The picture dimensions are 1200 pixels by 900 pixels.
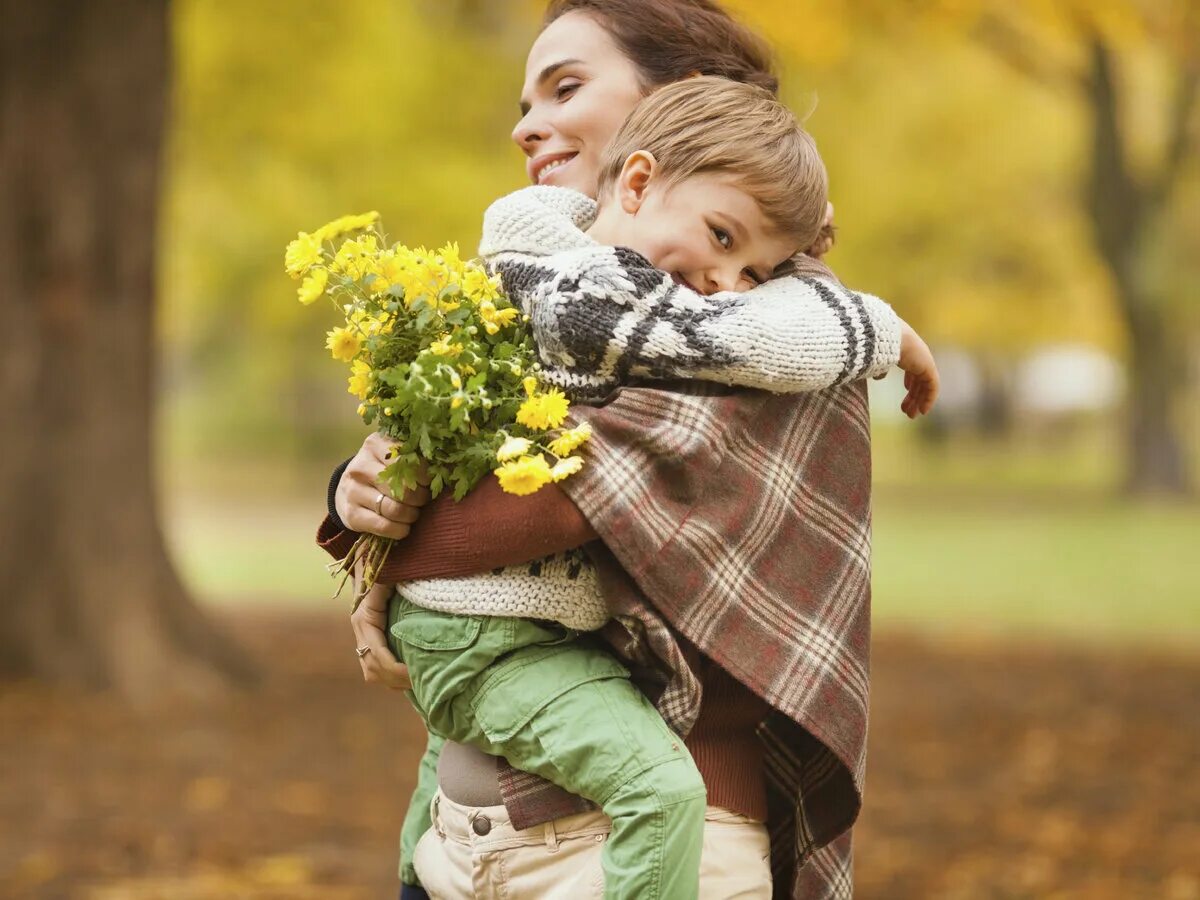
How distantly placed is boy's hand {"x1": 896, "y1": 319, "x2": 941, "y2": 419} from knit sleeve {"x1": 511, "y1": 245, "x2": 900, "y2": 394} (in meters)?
0.20

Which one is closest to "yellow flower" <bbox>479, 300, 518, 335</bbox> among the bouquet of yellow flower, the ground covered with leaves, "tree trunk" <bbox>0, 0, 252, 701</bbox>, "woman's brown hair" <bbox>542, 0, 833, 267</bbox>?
the bouquet of yellow flower

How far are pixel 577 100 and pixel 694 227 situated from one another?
0.40 metres

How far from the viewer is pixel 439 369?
1927 mm

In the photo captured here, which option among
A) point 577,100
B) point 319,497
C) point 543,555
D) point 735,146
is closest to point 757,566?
point 543,555

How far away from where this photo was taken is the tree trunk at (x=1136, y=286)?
18.8 metres

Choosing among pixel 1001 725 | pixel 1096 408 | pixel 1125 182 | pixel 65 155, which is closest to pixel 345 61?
pixel 65 155

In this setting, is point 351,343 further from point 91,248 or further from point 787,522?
point 91,248

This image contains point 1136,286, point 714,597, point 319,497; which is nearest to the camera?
point 714,597

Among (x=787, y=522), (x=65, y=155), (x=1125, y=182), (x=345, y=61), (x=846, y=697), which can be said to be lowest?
(x=1125, y=182)

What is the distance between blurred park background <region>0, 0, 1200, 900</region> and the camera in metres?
6.22

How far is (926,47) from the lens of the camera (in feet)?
51.6

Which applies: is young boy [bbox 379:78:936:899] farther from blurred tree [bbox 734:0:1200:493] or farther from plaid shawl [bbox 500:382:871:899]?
blurred tree [bbox 734:0:1200:493]

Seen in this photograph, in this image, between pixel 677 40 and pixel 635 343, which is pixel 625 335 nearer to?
pixel 635 343

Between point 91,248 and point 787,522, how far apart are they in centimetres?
624
